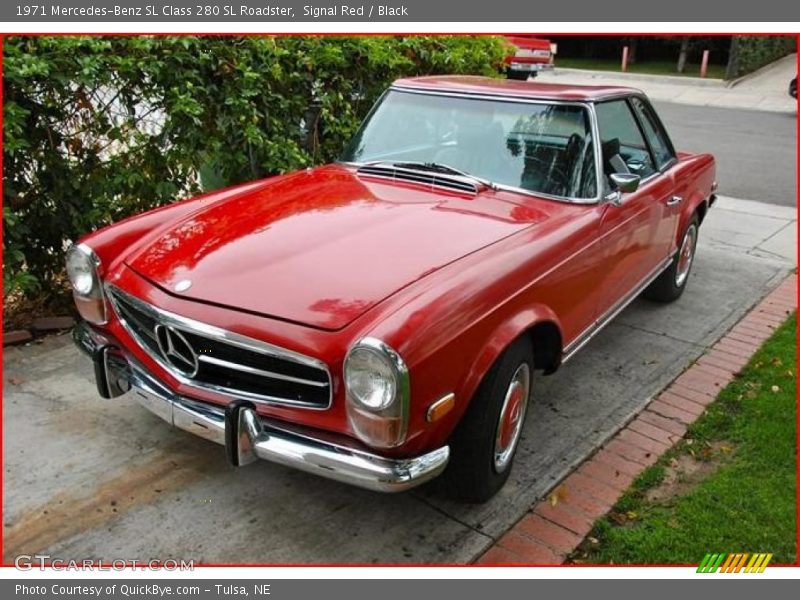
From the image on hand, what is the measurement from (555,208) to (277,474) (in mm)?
1848

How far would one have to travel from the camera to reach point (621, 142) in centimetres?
430

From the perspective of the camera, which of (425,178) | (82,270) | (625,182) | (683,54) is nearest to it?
(82,270)

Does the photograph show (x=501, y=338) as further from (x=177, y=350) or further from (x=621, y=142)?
(x=621, y=142)

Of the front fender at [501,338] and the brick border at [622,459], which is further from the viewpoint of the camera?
the brick border at [622,459]

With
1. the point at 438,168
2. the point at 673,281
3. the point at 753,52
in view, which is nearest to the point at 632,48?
the point at 753,52

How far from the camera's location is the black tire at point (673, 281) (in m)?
5.10

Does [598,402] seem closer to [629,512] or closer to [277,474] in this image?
[629,512]

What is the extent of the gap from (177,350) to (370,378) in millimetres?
907

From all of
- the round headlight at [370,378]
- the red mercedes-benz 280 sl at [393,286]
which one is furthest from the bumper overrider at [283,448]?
the round headlight at [370,378]

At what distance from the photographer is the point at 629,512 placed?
3039 mm

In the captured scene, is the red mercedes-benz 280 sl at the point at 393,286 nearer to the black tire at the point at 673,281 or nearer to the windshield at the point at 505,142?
the windshield at the point at 505,142

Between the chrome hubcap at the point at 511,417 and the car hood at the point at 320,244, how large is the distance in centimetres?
60

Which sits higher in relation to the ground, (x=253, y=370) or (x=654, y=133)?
(x=654, y=133)

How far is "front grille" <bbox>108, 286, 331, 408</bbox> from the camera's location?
98.0 inches
